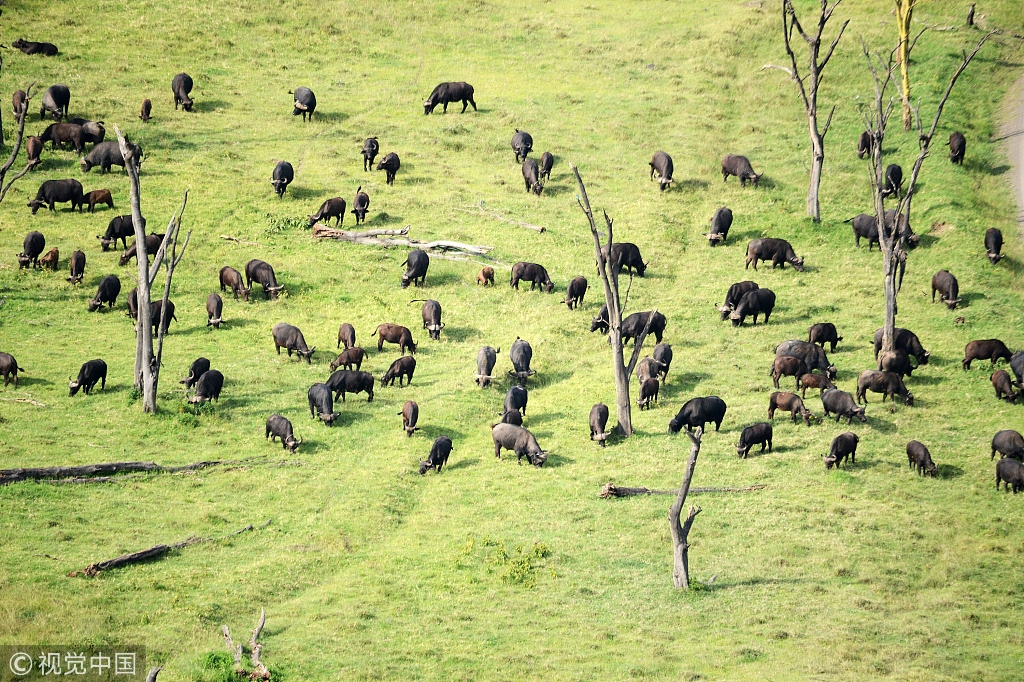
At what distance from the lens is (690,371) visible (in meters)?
31.2

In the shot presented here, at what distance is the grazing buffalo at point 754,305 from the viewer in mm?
33812

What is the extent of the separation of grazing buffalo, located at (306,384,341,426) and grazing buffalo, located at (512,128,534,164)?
20.1 metres

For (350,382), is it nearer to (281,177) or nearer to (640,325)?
(640,325)

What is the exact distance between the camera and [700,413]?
2759cm

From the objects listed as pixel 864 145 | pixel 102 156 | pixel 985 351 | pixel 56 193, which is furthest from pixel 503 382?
pixel 864 145

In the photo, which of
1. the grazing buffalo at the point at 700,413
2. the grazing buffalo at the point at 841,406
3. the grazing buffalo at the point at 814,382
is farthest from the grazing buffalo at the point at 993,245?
the grazing buffalo at the point at 700,413

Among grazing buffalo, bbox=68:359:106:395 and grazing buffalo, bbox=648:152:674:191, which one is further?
grazing buffalo, bbox=648:152:674:191

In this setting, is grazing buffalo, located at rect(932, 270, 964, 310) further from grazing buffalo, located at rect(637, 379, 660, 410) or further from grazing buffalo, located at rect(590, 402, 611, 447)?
grazing buffalo, located at rect(590, 402, 611, 447)

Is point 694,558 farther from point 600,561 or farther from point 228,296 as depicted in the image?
point 228,296

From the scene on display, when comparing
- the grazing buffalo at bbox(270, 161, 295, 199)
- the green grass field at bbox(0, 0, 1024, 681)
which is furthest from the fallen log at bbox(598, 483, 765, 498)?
the grazing buffalo at bbox(270, 161, 295, 199)

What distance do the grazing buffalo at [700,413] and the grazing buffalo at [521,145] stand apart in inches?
797

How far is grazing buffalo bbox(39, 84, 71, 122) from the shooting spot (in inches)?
1800

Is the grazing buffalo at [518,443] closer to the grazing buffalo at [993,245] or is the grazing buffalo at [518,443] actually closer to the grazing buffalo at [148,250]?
the grazing buffalo at [148,250]

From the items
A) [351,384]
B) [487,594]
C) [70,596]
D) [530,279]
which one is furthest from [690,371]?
[70,596]
